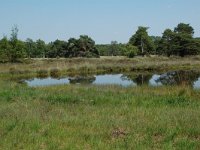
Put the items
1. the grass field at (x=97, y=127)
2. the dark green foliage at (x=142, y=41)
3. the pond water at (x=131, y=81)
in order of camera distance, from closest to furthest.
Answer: the grass field at (x=97, y=127) → the pond water at (x=131, y=81) → the dark green foliage at (x=142, y=41)

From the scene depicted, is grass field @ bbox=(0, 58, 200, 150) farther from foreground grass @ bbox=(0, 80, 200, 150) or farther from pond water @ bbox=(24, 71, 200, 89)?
pond water @ bbox=(24, 71, 200, 89)

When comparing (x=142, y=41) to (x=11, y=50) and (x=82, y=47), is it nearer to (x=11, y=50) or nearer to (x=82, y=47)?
(x=82, y=47)

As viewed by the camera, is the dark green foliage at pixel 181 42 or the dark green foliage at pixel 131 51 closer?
the dark green foliage at pixel 181 42

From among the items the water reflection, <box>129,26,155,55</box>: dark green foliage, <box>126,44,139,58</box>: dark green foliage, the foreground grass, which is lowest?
the water reflection

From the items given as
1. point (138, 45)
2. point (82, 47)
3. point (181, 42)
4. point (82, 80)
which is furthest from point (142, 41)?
point (82, 80)

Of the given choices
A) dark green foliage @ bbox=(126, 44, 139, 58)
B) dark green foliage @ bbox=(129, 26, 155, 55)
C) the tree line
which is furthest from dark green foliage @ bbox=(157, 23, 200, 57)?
dark green foliage @ bbox=(126, 44, 139, 58)

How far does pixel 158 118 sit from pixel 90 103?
203 inches

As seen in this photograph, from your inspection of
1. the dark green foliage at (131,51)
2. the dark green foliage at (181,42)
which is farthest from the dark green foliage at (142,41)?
the dark green foliage at (131,51)

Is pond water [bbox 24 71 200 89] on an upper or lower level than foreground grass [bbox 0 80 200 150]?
lower

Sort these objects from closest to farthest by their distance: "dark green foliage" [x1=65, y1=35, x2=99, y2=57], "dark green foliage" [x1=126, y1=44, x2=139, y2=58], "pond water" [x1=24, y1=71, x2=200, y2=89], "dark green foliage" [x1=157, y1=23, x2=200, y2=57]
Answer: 1. "pond water" [x1=24, y1=71, x2=200, y2=89]
2. "dark green foliage" [x1=157, y1=23, x2=200, y2=57]
3. "dark green foliage" [x1=126, y1=44, x2=139, y2=58]
4. "dark green foliage" [x1=65, y1=35, x2=99, y2=57]

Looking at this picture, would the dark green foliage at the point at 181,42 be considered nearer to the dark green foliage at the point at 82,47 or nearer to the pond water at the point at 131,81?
the dark green foliage at the point at 82,47

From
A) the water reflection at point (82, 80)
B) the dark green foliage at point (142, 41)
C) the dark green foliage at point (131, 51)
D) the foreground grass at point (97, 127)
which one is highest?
the dark green foliage at point (142, 41)

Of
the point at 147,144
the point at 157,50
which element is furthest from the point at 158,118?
the point at 157,50

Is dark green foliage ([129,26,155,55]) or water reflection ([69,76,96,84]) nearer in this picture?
water reflection ([69,76,96,84])
